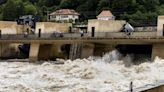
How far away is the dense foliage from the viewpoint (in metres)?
67.8

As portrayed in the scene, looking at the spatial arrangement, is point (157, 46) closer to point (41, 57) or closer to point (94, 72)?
point (94, 72)

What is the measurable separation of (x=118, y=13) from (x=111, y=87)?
5112 centimetres

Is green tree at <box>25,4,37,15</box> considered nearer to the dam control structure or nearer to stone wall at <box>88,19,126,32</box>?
the dam control structure

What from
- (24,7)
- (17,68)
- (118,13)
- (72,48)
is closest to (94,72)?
(17,68)

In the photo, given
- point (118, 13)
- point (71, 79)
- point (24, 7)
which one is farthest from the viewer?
point (24, 7)

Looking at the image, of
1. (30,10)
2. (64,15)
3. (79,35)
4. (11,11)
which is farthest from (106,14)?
(79,35)

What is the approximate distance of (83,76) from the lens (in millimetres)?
26250

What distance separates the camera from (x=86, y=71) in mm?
27344

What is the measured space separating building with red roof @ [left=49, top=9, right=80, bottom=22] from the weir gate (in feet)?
131

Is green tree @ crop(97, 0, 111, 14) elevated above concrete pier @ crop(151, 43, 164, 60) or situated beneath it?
elevated above

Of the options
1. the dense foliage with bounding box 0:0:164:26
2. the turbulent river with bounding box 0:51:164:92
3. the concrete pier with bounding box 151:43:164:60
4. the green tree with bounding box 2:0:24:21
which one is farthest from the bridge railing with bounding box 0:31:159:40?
the green tree with bounding box 2:0:24:21

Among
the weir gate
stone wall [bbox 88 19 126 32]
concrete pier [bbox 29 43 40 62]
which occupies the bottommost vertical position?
concrete pier [bbox 29 43 40 62]

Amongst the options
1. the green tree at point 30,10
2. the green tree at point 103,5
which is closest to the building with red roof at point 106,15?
the green tree at point 103,5

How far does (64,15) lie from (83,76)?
196ft
